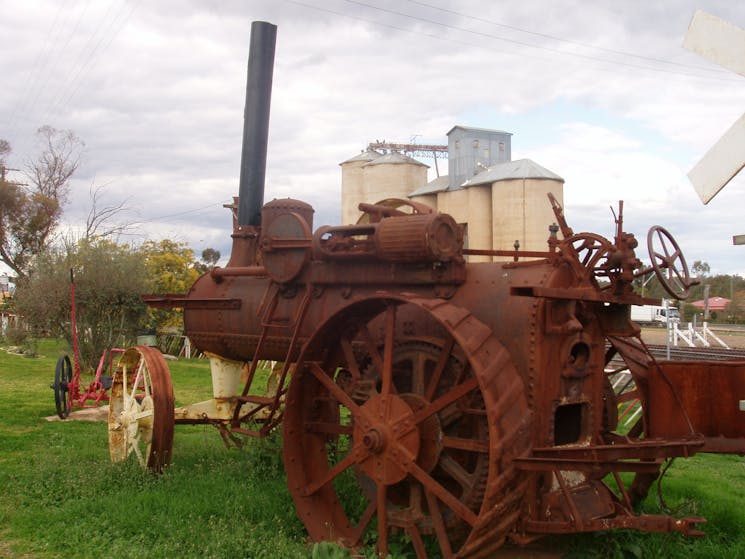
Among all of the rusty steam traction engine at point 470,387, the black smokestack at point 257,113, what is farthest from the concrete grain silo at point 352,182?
the rusty steam traction engine at point 470,387

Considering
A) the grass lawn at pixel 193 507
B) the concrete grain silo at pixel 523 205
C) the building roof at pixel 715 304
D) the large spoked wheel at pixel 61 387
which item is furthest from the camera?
the building roof at pixel 715 304

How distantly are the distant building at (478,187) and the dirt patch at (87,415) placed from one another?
33.5 feet

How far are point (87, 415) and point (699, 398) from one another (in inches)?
331

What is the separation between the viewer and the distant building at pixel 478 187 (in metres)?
21.8

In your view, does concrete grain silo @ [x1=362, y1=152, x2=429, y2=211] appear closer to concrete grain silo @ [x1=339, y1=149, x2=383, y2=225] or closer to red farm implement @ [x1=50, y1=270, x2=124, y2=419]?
concrete grain silo @ [x1=339, y1=149, x2=383, y2=225]

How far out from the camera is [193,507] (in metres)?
5.70

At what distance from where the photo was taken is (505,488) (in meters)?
4.10

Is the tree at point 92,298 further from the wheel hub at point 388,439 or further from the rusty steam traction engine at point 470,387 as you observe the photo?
the wheel hub at point 388,439

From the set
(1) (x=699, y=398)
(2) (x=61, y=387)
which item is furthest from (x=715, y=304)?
(1) (x=699, y=398)

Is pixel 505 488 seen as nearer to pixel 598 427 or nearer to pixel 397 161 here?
pixel 598 427

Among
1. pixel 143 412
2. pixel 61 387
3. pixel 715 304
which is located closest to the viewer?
pixel 143 412

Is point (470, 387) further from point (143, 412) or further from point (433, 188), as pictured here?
point (433, 188)

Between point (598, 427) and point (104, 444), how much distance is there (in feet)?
19.2

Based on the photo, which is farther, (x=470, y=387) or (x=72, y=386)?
(x=72, y=386)
